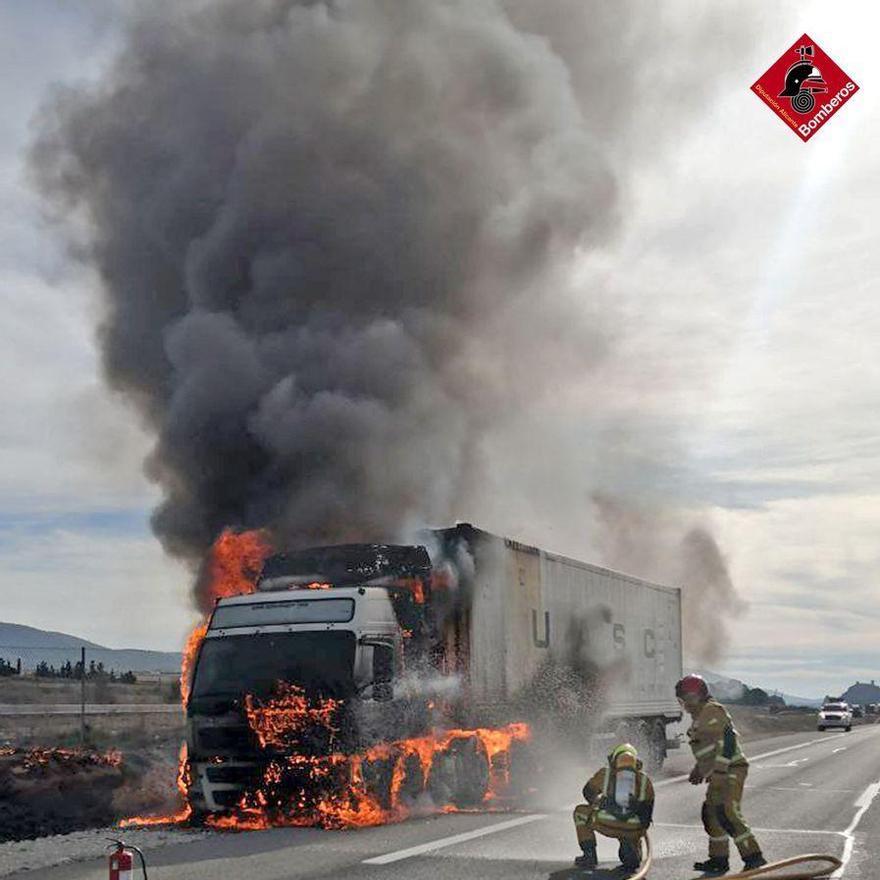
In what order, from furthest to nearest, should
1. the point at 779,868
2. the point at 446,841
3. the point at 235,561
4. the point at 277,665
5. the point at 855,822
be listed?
the point at 235,561
the point at 855,822
the point at 277,665
the point at 446,841
the point at 779,868

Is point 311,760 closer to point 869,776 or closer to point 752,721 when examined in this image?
point 869,776

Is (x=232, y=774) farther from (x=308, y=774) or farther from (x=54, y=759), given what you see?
(x=54, y=759)

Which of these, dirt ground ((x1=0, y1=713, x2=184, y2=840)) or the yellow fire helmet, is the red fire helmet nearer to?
the yellow fire helmet

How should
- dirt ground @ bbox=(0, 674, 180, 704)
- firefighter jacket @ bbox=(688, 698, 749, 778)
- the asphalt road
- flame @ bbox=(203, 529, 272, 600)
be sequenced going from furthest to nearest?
dirt ground @ bbox=(0, 674, 180, 704) < flame @ bbox=(203, 529, 272, 600) < the asphalt road < firefighter jacket @ bbox=(688, 698, 749, 778)

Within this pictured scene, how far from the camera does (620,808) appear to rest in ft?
31.1

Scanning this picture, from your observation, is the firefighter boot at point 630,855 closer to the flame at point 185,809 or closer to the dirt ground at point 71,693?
the flame at point 185,809

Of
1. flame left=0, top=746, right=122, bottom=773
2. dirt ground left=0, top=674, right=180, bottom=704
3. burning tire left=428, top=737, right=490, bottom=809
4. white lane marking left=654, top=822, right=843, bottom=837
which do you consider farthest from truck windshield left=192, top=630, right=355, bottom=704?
dirt ground left=0, top=674, right=180, bottom=704

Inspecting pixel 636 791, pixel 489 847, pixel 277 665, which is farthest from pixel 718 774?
pixel 277 665

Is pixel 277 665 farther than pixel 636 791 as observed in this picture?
Yes

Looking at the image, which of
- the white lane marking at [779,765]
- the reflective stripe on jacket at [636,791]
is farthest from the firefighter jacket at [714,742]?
the white lane marking at [779,765]

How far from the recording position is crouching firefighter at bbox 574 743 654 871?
30.7ft

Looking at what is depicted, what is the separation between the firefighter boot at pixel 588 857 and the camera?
973 centimetres

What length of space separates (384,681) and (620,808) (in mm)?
4499

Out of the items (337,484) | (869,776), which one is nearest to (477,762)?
(337,484)
